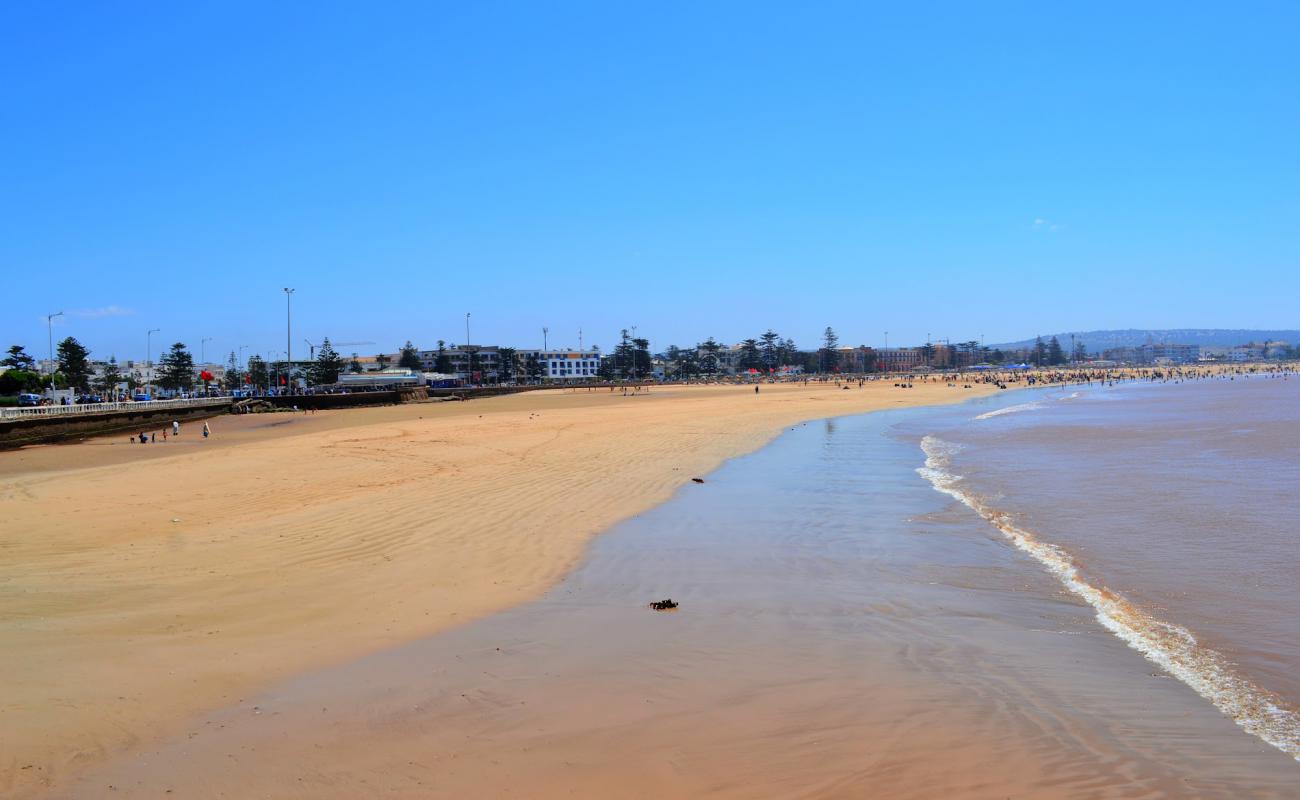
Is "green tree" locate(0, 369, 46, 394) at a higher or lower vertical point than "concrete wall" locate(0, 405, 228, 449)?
higher

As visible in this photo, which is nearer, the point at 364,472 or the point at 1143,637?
the point at 1143,637

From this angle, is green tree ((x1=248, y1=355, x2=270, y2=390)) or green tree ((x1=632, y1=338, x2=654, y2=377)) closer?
green tree ((x1=248, y1=355, x2=270, y2=390))

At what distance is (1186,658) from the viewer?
6.73 meters

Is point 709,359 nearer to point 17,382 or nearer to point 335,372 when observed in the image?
point 335,372

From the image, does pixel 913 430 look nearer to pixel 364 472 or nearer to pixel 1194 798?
pixel 364 472

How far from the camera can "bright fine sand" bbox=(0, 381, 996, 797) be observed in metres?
5.49

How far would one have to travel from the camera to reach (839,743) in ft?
16.5

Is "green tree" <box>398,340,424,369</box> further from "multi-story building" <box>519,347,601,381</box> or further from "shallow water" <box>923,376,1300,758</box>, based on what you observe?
"shallow water" <box>923,376,1300,758</box>

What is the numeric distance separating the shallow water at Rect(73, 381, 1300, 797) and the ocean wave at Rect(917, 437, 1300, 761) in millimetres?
157

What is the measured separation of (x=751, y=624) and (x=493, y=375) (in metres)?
152

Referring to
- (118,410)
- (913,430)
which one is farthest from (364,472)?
(118,410)

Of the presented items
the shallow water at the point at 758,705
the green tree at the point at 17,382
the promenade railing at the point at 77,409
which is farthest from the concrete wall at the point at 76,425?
the shallow water at the point at 758,705

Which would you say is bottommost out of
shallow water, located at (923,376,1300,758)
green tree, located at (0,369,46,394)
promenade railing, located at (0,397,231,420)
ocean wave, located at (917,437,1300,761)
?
shallow water, located at (923,376,1300,758)

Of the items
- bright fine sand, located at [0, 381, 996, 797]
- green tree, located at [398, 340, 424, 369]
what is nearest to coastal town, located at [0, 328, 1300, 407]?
green tree, located at [398, 340, 424, 369]
